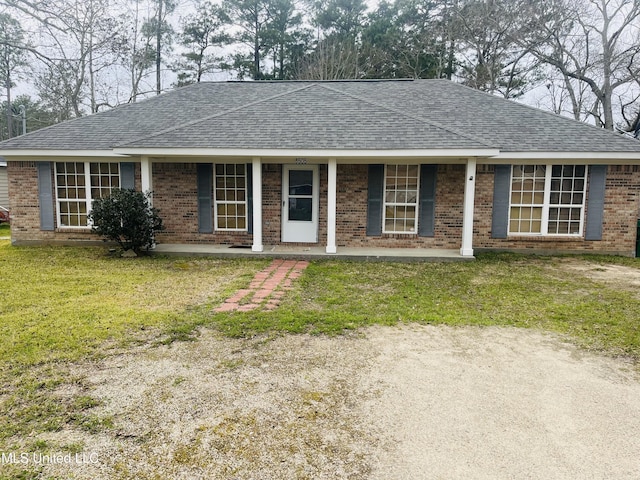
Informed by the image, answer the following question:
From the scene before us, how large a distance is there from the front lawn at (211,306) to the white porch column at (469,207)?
15.7 inches

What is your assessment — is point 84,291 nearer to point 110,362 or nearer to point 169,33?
point 110,362

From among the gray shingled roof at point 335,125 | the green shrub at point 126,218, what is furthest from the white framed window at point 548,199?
the green shrub at point 126,218

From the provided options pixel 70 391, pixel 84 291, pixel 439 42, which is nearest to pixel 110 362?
pixel 70 391

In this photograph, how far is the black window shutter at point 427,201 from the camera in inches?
408

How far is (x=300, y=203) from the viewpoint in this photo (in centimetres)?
1079

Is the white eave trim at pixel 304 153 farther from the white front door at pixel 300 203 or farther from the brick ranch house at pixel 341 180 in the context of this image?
the white front door at pixel 300 203

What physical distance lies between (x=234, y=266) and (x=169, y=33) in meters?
22.3

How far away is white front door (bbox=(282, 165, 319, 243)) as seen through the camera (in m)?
10.7

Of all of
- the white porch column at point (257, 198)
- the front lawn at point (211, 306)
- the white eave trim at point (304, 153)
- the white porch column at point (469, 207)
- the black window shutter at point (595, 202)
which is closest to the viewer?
the front lawn at point (211, 306)

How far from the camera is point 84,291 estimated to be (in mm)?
6555

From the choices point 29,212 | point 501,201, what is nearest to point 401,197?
point 501,201

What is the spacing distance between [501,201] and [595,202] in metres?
2.15

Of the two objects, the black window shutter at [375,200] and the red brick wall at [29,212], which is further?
the red brick wall at [29,212]

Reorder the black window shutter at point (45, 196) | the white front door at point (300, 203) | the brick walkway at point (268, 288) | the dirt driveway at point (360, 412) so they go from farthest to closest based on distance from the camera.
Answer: the black window shutter at point (45, 196) → the white front door at point (300, 203) → the brick walkway at point (268, 288) → the dirt driveway at point (360, 412)
